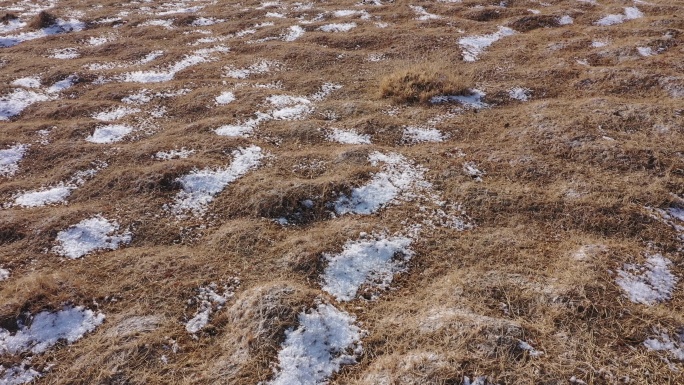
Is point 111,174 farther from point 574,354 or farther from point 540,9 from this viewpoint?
point 540,9

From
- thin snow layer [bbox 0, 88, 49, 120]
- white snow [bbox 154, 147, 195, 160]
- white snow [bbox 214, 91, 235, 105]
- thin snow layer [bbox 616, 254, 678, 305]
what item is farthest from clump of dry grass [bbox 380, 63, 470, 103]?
thin snow layer [bbox 0, 88, 49, 120]

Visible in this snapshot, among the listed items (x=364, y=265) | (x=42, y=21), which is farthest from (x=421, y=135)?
(x=42, y=21)

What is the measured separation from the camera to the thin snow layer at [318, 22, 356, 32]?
18156mm

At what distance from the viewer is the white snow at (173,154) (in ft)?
32.1

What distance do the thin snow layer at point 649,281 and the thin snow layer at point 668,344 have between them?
61 cm

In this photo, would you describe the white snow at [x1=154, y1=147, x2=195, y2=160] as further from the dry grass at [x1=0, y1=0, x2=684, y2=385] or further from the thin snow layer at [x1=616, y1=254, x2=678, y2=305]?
the thin snow layer at [x1=616, y1=254, x2=678, y2=305]

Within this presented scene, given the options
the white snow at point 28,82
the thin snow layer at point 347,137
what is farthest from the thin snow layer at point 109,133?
the thin snow layer at point 347,137

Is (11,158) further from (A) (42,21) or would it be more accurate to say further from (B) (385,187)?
(A) (42,21)

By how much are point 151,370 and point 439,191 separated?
5.87 m

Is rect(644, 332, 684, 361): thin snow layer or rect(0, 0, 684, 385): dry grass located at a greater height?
rect(0, 0, 684, 385): dry grass

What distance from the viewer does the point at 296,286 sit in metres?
6.10

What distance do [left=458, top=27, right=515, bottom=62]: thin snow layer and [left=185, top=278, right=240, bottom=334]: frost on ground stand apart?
11.8m

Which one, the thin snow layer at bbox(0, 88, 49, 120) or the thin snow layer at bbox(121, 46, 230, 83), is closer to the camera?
the thin snow layer at bbox(0, 88, 49, 120)

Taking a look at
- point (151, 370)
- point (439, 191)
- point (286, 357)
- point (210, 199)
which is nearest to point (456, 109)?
point (439, 191)
